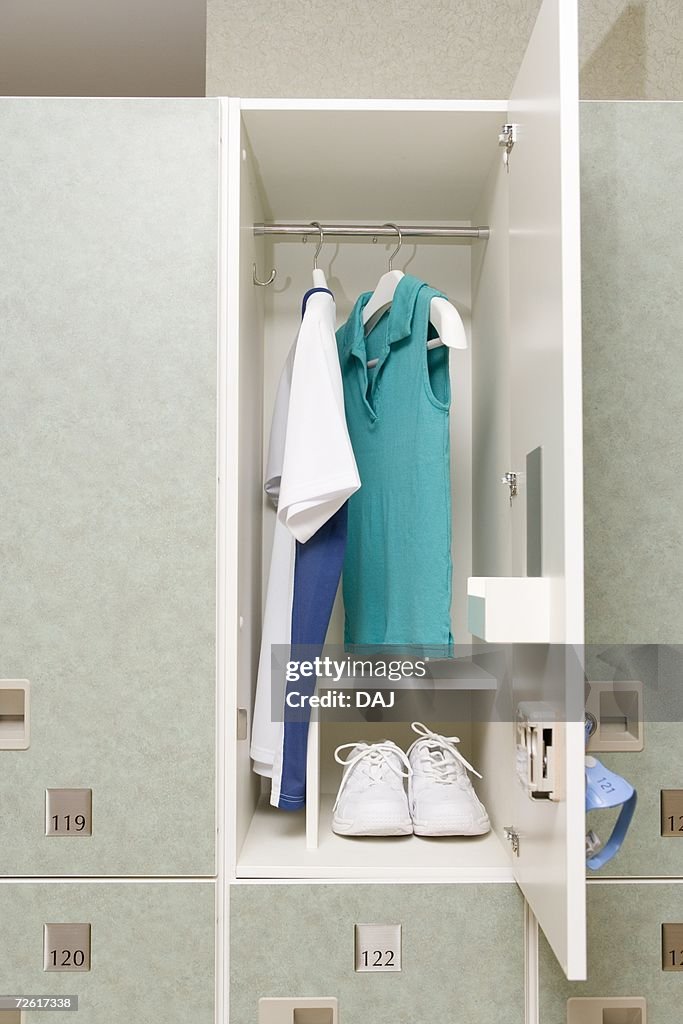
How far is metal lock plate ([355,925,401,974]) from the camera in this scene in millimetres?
1294

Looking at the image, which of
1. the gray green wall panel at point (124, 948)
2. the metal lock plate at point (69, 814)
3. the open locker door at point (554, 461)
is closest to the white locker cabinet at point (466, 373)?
the open locker door at point (554, 461)

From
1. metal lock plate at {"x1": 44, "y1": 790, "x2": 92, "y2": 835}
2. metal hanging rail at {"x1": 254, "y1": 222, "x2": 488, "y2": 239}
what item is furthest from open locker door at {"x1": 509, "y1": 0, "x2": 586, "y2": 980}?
metal lock plate at {"x1": 44, "y1": 790, "x2": 92, "y2": 835}

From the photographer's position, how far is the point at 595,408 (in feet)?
4.38

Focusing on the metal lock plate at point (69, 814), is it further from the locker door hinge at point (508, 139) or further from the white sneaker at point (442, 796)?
the locker door hinge at point (508, 139)

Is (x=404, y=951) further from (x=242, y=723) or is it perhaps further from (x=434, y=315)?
(x=434, y=315)

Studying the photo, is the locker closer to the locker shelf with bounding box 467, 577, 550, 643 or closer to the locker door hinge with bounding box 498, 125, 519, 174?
the locker door hinge with bounding box 498, 125, 519, 174

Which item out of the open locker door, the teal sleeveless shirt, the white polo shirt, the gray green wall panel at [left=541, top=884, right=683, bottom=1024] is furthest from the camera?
the teal sleeveless shirt

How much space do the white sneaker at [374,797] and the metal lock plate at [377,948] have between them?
16cm

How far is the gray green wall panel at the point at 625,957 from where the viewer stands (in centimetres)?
128

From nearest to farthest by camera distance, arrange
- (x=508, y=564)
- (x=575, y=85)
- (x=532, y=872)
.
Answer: (x=575, y=85), (x=532, y=872), (x=508, y=564)

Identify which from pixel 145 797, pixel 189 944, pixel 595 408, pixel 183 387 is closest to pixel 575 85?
pixel 595 408

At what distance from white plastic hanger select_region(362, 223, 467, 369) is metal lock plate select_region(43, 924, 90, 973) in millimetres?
1037

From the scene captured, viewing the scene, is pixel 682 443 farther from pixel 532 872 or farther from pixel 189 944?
pixel 189 944

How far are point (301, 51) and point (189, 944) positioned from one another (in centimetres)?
155
